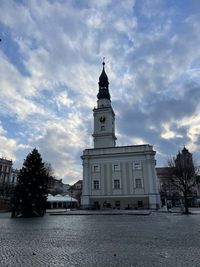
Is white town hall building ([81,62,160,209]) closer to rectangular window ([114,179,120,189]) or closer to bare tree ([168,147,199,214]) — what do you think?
rectangular window ([114,179,120,189])

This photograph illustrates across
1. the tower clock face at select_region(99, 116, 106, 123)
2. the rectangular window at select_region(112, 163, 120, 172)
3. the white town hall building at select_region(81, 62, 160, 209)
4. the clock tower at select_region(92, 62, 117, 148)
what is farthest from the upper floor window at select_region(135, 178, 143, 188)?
the tower clock face at select_region(99, 116, 106, 123)

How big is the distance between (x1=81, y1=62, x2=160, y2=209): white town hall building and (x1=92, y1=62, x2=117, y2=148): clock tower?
6.52 metres

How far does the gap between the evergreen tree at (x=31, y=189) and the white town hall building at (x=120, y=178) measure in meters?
23.1

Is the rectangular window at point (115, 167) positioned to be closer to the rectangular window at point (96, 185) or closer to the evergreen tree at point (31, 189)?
the rectangular window at point (96, 185)

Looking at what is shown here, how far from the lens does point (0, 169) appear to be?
291 feet

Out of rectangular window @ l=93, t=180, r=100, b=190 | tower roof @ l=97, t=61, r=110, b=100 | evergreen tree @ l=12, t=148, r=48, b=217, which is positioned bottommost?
evergreen tree @ l=12, t=148, r=48, b=217

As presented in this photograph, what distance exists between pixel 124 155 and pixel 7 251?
47.9 m

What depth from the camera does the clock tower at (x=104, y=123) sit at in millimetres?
63688

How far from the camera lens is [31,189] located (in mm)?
31469

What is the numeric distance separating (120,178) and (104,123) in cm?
1637

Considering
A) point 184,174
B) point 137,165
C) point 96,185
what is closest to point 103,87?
point 137,165

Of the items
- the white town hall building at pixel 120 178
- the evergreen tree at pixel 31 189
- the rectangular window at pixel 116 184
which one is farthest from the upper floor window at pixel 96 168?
the evergreen tree at pixel 31 189

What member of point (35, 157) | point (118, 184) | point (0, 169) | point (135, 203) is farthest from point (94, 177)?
point (0, 169)

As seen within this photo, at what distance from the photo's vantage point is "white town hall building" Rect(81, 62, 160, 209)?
5197 cm
